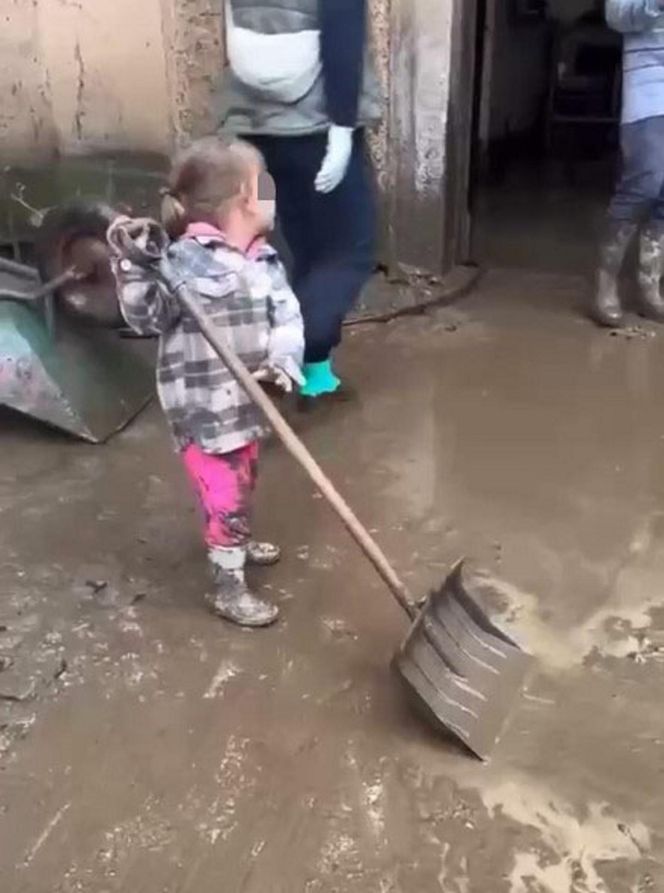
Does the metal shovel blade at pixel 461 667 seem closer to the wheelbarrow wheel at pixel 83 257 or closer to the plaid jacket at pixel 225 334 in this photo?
the plaid jacket at pixel 225 334

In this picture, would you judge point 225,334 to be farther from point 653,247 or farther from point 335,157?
point 653,247

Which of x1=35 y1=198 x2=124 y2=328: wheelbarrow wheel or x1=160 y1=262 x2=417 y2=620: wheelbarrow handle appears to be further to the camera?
x1=35 y1=198 x2=124 y2=328: wheelbarrow wheel

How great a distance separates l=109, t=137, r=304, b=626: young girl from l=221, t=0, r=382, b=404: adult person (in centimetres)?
91

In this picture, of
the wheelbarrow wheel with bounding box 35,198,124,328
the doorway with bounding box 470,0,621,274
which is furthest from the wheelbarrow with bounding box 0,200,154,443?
the doorway with bounding box 470,0,621,274

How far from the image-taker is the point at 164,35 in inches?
183

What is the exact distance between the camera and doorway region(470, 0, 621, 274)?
262 inches

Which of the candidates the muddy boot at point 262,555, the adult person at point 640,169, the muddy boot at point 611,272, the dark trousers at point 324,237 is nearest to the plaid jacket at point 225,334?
the muddy boot at point 262,555

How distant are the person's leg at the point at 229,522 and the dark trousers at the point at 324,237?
1.15 m

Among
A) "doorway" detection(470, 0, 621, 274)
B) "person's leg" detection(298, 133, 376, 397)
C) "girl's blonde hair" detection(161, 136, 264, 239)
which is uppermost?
"girl's blonde hair" detection(161, 136, 264, 239)

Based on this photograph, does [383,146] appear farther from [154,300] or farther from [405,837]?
[405,837]

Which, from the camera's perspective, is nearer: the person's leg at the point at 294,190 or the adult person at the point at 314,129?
the adult person at the point at 314,129

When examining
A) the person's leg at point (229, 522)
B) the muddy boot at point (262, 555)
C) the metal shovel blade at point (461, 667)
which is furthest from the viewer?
the muddy boot at point (262, 555)

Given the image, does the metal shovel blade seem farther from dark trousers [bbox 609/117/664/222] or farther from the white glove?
dark trousers [bbox 609/117/664/222]

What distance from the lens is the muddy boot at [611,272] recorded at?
4.60 m
